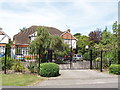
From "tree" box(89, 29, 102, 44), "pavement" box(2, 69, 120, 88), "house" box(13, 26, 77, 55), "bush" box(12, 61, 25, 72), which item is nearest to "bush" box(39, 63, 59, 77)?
"pavement" box(2, 69, 120, 88)

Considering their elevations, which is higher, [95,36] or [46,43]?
[95,36]

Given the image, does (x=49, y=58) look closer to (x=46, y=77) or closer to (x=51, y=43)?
(x=46, y=77)

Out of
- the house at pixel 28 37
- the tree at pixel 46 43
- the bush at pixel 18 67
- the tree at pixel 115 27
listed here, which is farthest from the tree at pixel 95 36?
the bush at pixel 18 67

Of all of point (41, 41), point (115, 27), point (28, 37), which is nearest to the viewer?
point (115, 27)

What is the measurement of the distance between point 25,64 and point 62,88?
708 centimetres

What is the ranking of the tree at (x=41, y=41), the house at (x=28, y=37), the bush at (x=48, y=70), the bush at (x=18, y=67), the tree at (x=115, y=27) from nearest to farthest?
the bush at (x=48, y=70)
the bush at (x=18, y=67)
the tree at (x=115, y=27)
the tree at (x=41, y=41)
the house at (x=28, y=37)

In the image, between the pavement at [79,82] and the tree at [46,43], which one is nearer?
the pavement at [79,82]

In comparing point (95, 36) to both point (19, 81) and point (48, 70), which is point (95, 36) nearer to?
point (48, 70)

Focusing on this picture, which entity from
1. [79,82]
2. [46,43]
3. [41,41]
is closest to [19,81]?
[79,82]

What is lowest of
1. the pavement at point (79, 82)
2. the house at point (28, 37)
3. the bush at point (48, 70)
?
the pavement at point (79, 82)

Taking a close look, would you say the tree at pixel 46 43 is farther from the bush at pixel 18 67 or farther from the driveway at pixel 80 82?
the driveway at pixel 80 82

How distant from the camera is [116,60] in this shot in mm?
15438

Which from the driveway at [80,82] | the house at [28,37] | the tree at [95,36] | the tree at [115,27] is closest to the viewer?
the driveway at [80,82]

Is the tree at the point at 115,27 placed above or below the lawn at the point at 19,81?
above
